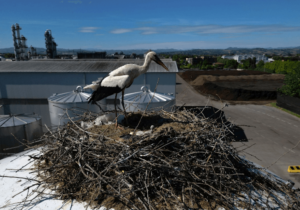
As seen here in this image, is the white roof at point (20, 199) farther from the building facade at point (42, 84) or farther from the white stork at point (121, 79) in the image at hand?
the building facade at point (42, 84)

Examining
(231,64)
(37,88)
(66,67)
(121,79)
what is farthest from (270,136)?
(231,64)

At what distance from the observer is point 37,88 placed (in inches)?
741

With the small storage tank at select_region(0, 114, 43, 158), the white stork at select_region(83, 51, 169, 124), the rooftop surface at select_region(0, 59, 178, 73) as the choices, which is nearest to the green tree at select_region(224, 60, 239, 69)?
the rooftop surface at select_region(0, 59, 178, 73)

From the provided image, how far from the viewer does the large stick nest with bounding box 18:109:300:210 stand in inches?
142

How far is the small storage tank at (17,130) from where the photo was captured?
10.6 meters

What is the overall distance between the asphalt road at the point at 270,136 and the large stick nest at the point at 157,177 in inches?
209

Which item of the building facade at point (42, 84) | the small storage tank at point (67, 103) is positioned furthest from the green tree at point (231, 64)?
the small storage tank at point (67, 103)

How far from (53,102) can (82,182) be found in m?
11.9

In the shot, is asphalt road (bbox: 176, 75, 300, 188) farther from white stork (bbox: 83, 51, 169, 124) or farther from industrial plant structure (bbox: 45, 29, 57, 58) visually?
industrial plant structure (bbox: 45, 29, 57, 58)

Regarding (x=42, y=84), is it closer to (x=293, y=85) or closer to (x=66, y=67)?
(x=66, y=67)

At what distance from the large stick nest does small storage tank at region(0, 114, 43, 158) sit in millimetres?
7913

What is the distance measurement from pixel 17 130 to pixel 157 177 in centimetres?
1040

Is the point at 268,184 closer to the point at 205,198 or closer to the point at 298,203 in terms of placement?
the point at 298,203

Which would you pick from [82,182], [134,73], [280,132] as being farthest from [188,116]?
[280,132]
